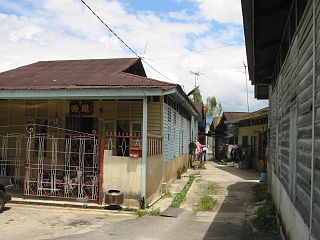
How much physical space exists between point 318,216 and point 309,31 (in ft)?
6.71

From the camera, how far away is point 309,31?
390 cm

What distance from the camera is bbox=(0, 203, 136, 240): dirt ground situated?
7113mm

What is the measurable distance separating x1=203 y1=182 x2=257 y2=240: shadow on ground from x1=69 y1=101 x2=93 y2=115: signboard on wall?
5798 millimetres

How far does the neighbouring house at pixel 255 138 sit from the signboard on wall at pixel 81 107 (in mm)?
10879

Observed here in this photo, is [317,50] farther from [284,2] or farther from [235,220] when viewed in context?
[235,220]

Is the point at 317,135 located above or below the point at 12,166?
above

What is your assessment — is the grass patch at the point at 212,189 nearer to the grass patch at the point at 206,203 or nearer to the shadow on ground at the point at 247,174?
the grass patch at the point at 206,203

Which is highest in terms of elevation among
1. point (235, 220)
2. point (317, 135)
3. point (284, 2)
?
point (284, 2)

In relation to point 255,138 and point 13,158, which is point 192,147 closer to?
point 255,138

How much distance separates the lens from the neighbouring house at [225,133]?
1184 inches

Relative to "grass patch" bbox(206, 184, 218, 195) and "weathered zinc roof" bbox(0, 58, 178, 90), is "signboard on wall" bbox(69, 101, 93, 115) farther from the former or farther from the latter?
"grass patch" bbox(206, 184, 218, 195)

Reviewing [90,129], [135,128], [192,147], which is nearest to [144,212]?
[135,128]

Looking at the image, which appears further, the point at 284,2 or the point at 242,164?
the point at 242,164

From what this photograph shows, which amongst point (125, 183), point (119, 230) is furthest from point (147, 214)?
point (119, 230)
